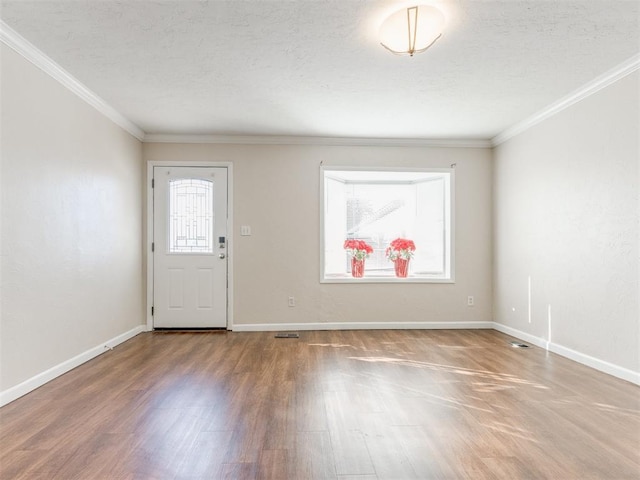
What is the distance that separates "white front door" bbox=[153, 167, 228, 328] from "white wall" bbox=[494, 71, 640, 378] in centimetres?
358

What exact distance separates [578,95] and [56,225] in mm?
4647

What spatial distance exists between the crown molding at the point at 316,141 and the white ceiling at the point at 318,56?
1.89 ft

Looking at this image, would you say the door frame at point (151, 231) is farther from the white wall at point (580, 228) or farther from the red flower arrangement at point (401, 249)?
the white wall at point (580, 228)

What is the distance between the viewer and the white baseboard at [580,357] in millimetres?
2936

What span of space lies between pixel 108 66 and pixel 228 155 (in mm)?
1967

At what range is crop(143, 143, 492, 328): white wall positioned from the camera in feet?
15.9

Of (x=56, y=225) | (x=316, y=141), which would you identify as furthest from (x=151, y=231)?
(x=316, y=141)

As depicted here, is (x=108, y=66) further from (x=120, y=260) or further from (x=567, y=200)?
(x=567, y=200)

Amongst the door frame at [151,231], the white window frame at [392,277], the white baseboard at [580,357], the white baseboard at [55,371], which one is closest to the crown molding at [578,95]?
the white window frame at [392,277]

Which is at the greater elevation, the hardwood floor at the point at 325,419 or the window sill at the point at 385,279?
the window sill at the point at 385,279

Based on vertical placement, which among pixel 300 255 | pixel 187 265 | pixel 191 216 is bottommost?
pixel 187 265

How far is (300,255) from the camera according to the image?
4879 millimetres

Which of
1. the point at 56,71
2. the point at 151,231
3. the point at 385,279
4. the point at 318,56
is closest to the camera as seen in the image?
the point at 318,56

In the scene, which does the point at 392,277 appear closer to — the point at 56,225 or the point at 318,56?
the point at 318,56
